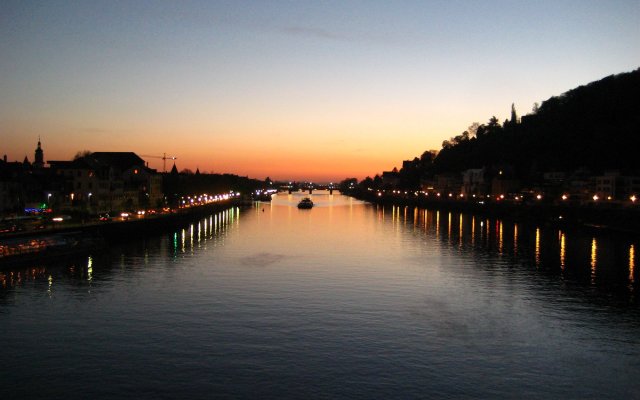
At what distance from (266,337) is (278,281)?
39.3 ft

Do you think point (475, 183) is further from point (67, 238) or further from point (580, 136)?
point (67, 238)

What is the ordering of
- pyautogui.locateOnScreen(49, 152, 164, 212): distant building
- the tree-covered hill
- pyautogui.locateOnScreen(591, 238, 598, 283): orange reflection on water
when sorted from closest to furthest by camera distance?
pyautogui.locateOnScreen(591, 238, 598, 283): orange reflection on water < pyautogui.locateOnScreen(49, 152, 164, 212): distant building < the tree-covered hill

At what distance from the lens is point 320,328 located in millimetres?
22531

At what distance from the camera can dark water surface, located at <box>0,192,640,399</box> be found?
17.2 m

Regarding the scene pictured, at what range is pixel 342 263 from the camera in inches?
1641

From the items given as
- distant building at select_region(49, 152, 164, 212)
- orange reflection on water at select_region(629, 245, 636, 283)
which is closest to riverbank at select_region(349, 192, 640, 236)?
orange reflection on water at select_region(629, 245, 636, 283)

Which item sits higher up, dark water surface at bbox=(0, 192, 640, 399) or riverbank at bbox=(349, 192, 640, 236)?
riverbank at bbox=(349, 192, 640, 236)

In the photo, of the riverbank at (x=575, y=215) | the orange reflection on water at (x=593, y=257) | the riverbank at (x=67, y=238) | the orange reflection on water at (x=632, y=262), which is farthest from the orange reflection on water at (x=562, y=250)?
the riverbank at (x=67, y=238)

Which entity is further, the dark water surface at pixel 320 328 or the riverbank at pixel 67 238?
the riverbank at pixel 67 238

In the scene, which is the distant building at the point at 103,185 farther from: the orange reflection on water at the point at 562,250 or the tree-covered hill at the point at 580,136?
the tree-covered hill at the point at 580,136

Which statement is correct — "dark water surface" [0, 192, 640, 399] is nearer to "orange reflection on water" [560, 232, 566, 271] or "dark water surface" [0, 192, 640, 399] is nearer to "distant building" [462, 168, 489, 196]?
"orange reflection on water" [560, 232, 566, 271]

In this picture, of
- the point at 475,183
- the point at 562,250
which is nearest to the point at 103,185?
the point at 562,250

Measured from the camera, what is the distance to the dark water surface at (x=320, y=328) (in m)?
17.2

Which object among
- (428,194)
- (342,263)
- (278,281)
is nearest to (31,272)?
(278,281)
